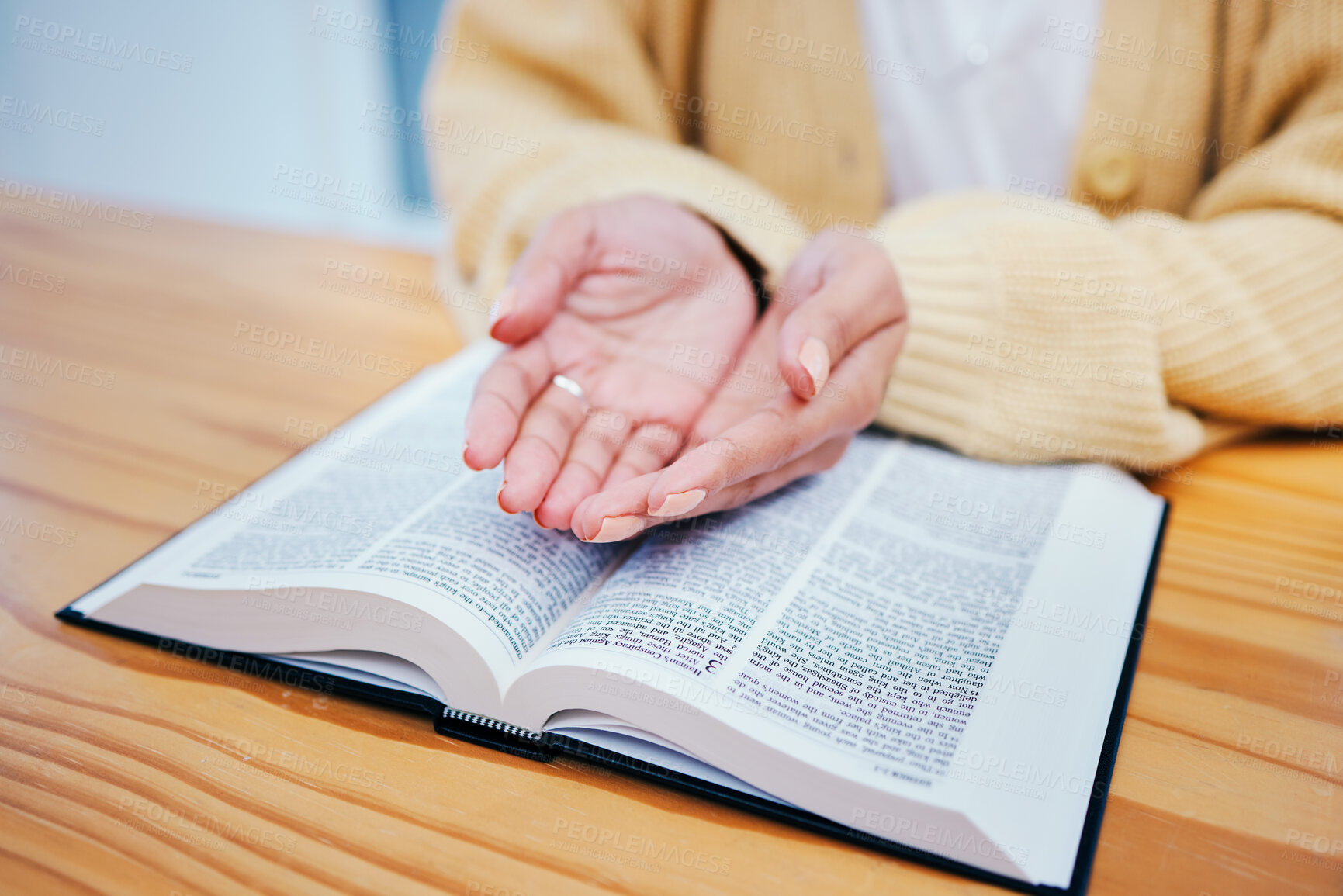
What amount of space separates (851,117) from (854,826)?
2.36ft

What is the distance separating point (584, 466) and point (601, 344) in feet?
0.50

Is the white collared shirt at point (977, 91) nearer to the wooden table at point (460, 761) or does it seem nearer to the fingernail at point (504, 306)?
the wooden table at point (460, 761)

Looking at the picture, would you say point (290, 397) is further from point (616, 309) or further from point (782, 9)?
point (782, 9)

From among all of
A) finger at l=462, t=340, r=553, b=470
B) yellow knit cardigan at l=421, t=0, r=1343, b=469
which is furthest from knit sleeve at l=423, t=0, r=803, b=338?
finger at l=462, t=340, r=553, b=470

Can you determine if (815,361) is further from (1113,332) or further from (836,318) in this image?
(1113,332)

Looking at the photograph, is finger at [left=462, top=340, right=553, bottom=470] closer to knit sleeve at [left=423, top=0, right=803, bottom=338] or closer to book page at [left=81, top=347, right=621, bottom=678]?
book page at [left=81, top=347, right=621, bottom=678]

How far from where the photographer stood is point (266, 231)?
1197 mm

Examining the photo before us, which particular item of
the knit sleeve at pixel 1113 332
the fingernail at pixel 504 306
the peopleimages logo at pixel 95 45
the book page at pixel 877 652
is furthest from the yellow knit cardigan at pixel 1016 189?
the peopleimages logo at pixel 95 45

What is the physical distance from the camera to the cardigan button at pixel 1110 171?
80cm

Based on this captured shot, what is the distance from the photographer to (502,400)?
1.75 feet

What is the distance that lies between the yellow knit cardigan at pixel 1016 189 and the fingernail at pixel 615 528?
0.29 meters

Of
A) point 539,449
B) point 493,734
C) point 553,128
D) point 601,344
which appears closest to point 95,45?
point 553,128

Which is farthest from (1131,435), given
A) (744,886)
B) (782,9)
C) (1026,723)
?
(782,9)

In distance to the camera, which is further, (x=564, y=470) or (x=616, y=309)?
(x=616, y=309)
